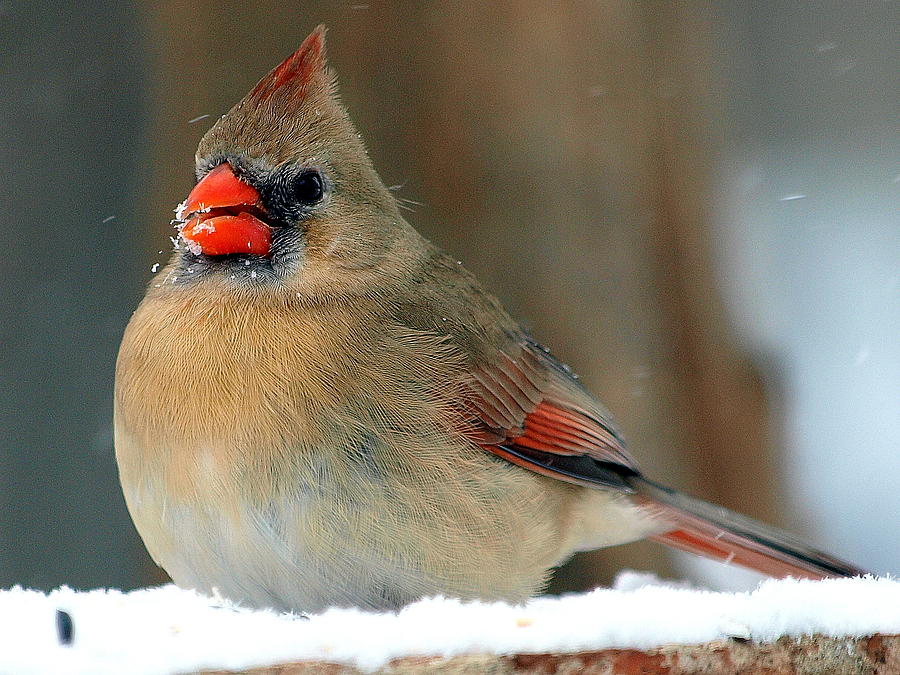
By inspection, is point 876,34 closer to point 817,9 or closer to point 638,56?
point 817,9

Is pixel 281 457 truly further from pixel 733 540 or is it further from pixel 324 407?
pixel 733 540

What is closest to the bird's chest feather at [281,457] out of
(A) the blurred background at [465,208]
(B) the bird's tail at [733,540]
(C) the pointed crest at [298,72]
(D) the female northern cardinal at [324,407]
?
(D) the female northern cardinal at [324,407]

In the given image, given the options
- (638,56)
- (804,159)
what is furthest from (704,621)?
(804,159)

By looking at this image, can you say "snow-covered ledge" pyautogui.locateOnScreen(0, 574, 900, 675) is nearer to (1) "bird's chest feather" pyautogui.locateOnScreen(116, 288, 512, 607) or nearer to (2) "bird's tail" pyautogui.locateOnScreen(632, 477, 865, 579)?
(1) "bird's chest feather" pyautogui.locateOnScreen(116, 288, 512, 607)

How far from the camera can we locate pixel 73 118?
151 inches

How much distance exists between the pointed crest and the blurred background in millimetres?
1109

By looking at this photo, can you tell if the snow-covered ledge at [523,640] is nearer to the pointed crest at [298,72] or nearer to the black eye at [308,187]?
the black eye at [308,187]

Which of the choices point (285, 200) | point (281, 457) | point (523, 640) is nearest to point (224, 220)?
point (285, 200)

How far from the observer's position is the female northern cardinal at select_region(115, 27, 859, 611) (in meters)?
1.88

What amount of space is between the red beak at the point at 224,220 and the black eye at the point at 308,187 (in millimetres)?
98

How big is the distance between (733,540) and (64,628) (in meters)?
1.61

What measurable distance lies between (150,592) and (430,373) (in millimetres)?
875

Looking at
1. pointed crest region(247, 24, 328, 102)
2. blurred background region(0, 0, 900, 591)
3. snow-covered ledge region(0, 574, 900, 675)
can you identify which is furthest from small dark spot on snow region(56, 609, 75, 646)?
blurred background region(0, 0, 900, 591)

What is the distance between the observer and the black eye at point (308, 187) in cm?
219
